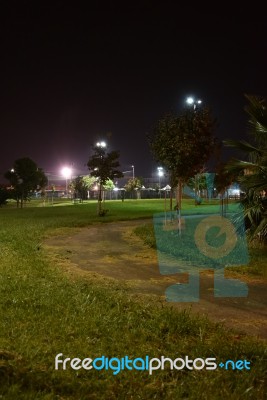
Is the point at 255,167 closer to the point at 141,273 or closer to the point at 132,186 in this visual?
the point at 141,273

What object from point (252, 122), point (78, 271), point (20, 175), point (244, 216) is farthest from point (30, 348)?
point (20, 175)

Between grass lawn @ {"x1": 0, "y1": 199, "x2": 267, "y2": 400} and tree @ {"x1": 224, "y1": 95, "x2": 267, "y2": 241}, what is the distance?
407 centimetres

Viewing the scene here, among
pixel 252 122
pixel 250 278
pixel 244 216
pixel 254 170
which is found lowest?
pixel 250 278

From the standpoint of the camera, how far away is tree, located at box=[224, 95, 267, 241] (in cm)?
918

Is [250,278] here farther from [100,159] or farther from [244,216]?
[100,159]

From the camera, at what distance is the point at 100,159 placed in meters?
23.3

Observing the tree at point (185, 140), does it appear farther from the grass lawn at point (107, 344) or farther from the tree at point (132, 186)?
the tree at point (132, 186)

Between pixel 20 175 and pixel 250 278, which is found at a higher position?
pixel 20 175

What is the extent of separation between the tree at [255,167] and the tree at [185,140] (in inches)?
145

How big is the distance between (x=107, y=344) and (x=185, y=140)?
10.1m

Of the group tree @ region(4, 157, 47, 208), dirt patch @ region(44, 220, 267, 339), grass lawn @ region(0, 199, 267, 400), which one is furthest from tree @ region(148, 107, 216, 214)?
tree @ region(4, 157, 47, 208)

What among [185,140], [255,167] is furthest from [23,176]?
[255,167]

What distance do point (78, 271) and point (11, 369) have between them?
4.92 meters

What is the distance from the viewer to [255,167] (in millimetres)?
9391
